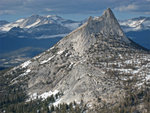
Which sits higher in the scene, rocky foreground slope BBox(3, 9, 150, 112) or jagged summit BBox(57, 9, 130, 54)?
jagged summit BBox(57, 9, 130, 54)

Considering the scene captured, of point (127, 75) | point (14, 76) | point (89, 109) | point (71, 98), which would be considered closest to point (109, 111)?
point (89, 109)

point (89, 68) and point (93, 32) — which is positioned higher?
point (93, 32)

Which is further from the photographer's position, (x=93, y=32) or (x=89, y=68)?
(x=93, y=32)

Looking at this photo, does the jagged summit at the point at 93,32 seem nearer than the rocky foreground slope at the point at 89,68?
No

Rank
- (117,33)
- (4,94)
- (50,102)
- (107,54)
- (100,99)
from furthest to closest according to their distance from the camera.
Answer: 1. (117,33)
2. (107,54)
3. (4,94)
4. (50,102)
5. (100,99)

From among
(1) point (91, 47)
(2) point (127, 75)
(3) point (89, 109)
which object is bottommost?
(3) point (89, 109)

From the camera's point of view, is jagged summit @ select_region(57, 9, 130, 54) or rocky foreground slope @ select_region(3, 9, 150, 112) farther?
jagged summit @ select_region(57, 9, 130, 54)

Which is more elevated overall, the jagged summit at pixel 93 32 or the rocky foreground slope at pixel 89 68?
the jagged summit at pixel 93 32

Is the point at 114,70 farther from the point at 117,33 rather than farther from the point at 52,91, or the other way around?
the point at 117,33
